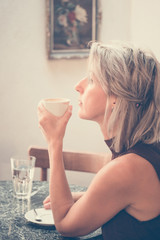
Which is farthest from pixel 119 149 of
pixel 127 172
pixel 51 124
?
pixel 51 124

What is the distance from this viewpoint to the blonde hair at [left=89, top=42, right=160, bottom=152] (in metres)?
0.94

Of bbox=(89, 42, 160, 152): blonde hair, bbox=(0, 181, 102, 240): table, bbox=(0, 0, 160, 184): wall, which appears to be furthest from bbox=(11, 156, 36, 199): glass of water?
bbox=(0, 0, 160, 184): wall

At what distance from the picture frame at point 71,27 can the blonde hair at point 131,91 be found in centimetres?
154

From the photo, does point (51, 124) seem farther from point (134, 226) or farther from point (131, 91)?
point (134, 226)

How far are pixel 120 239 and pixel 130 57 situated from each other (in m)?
0.50

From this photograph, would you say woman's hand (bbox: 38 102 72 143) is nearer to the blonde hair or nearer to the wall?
the blonde hair

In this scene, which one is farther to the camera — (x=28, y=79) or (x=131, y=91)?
(x=28, y=79)

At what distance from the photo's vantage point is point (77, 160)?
166 cm

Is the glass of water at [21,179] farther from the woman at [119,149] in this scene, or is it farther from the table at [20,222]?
the woman at [119,149]

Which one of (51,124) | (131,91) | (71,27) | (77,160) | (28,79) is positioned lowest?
(77,160)

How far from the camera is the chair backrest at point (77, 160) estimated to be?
1.62 metres

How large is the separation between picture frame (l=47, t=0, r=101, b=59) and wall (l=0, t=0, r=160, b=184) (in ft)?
0.20

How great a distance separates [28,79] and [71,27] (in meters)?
0.52

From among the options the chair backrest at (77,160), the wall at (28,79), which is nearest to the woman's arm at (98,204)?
the chair backrest at (77,160)
